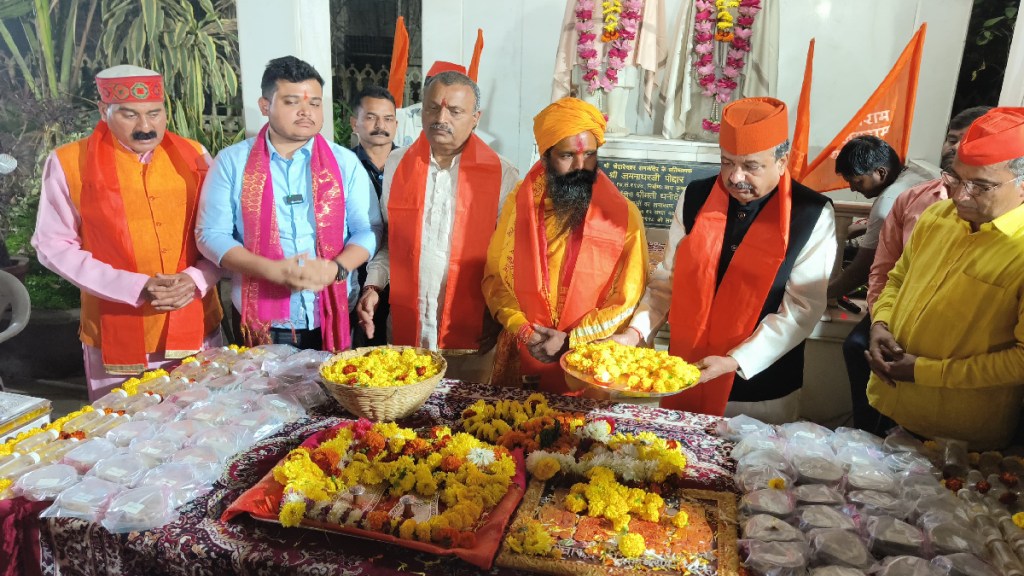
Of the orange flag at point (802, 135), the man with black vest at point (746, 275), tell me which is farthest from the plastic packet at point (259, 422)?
the orange flag at point (802, 135)

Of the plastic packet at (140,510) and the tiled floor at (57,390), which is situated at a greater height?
the plastic packet at (140,510)

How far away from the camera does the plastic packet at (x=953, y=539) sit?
1.52 meters

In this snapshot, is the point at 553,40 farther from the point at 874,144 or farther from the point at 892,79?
the point at 874,144

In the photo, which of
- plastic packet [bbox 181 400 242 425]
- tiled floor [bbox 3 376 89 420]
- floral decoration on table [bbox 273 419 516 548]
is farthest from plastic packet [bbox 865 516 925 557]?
tiled floor [bbox 3 376 89 420]

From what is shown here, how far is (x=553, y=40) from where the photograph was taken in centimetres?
702

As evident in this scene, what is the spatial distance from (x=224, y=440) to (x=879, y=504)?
1783 mm

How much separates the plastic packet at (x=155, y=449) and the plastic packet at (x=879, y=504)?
185 cm

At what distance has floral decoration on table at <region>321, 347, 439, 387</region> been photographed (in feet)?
6.93

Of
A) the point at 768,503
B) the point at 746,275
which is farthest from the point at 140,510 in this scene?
the point at 746,275

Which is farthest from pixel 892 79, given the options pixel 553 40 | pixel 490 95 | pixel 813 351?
pixel 490 95

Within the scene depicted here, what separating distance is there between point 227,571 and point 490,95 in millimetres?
6273

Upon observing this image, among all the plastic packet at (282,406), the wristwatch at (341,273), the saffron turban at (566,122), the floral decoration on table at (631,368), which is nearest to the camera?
the floral decoration on table at (631,368)

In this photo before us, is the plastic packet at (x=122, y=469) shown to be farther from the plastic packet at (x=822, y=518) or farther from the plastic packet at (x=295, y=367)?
the plastic packet at (x=822, y=518)

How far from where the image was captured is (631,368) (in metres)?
2.17
